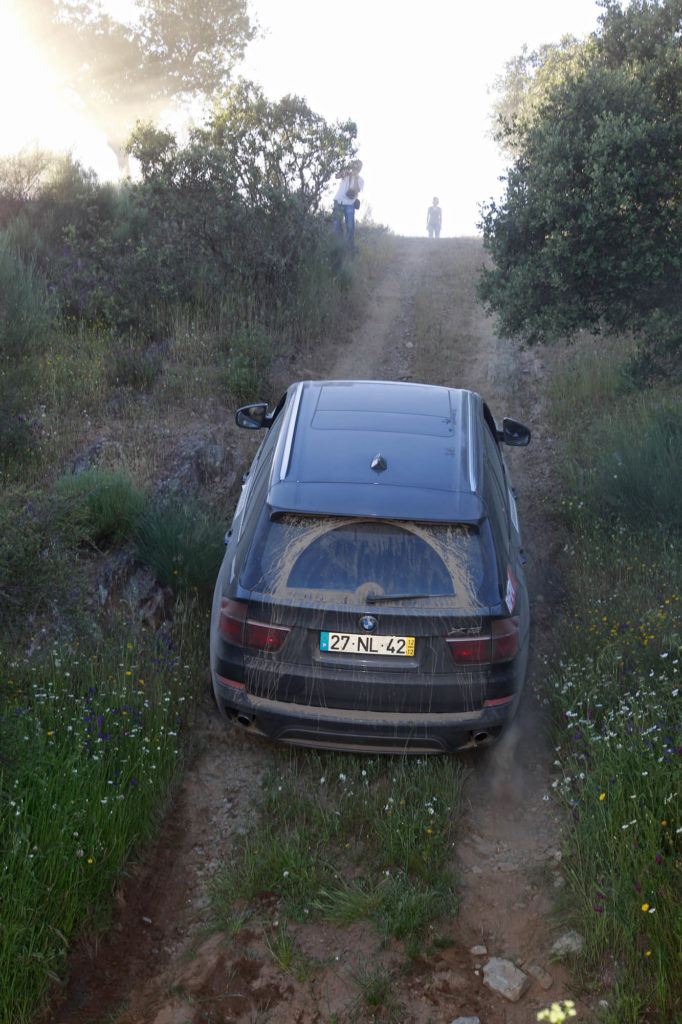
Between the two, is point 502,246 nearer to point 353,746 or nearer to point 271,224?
point 271,224

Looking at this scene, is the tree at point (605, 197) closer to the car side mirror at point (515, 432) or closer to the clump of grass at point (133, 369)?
the car side mirror at point (515, 432)

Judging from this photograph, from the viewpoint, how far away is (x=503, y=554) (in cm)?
426

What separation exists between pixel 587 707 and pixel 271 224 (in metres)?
9.65

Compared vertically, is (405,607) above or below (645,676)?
above

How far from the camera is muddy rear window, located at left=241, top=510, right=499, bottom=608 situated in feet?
13.1

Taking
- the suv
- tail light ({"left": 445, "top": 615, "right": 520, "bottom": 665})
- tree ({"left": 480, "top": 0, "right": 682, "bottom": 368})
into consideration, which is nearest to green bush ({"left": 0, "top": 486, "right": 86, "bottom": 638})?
the suv

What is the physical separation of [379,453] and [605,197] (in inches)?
197

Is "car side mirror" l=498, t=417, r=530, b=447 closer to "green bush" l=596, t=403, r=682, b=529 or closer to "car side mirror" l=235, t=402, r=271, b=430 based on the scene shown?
"green bush" l=596, t=403, r=682, b=529

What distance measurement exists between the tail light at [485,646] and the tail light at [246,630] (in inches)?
34.0

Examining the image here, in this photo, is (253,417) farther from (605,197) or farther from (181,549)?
(605,197)

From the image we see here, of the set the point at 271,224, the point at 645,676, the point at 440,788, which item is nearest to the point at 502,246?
the point at 271,224

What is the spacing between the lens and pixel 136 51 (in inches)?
1110

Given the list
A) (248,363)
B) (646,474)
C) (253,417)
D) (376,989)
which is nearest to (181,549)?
(253,417)

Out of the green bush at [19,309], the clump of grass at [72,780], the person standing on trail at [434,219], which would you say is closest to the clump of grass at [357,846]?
the clump of grass at [72,780]
